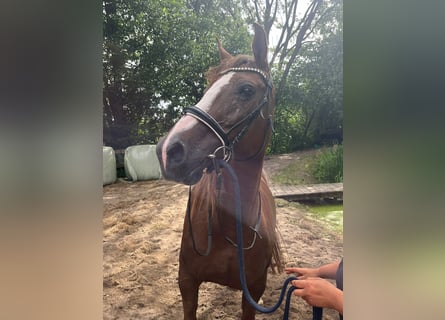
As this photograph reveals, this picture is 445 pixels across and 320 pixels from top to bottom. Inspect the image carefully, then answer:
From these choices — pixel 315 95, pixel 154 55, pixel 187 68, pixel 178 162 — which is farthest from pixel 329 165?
pixel 154 55

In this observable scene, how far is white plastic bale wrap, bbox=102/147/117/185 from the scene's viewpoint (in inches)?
63.4

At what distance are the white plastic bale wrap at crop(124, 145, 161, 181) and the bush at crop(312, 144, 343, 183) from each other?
79 centimetres

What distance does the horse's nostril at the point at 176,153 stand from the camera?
1494 millimetres

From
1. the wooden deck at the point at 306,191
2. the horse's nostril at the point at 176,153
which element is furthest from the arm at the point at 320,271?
the horse's nostril at the point at 176,153

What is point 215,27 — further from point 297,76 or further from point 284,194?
point 284,194

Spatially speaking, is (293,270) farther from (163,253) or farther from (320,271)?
(163,253)

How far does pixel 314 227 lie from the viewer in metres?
1.59

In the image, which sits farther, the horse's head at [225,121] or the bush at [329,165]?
the bush at [329,165]

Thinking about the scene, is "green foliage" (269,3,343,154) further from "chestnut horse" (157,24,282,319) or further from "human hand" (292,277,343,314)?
"human hand" (292,277,343,314)

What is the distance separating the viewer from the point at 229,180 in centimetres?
155

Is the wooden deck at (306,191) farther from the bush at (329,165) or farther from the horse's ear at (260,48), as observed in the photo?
the horse's ear at (260,48)
